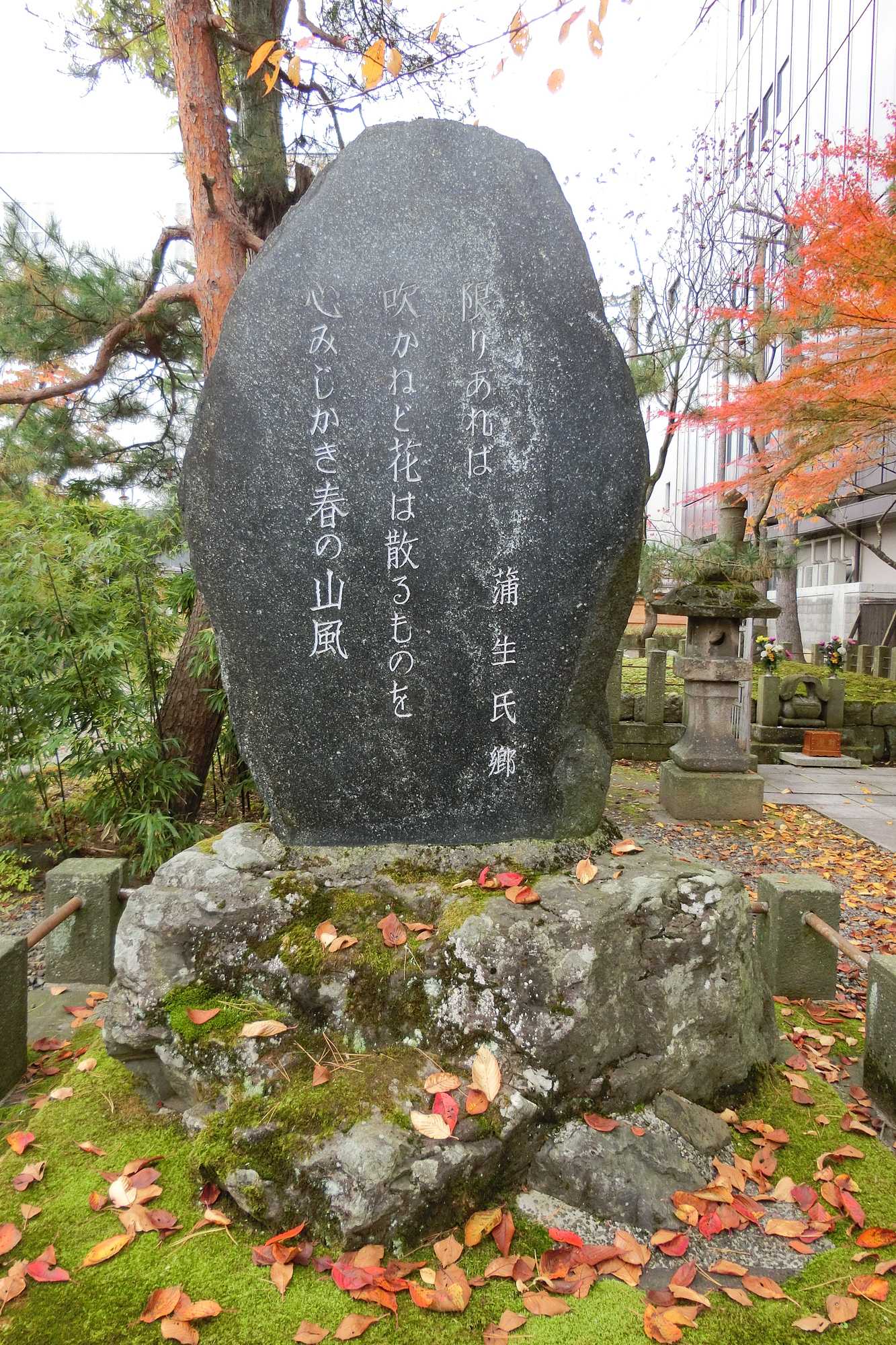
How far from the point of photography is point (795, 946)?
3.44 meters

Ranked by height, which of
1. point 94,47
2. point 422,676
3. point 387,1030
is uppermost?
point 94,47

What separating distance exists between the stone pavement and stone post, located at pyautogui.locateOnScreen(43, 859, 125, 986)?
228 inches

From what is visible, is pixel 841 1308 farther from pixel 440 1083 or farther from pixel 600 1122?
pixel 440 1083

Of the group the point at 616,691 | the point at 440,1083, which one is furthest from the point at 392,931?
the point at 616,691

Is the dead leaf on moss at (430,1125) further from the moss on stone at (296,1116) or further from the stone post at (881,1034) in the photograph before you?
the stone post at (881,1034)

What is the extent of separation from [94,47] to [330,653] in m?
6.14

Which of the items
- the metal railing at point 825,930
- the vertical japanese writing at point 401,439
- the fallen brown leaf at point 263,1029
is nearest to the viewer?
the fallen brown leaf at point 263,1029

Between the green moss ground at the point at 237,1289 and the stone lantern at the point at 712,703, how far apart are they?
482 centimetres

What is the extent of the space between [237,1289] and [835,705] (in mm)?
9273

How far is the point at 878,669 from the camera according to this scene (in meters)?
12.5

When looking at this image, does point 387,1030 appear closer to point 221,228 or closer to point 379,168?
point 379,168

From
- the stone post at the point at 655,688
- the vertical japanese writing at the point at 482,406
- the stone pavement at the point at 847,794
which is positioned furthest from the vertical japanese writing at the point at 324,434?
the stone post at the point at 655,688

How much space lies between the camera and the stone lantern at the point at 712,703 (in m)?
7.01

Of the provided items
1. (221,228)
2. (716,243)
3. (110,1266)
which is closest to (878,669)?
(716,243)
